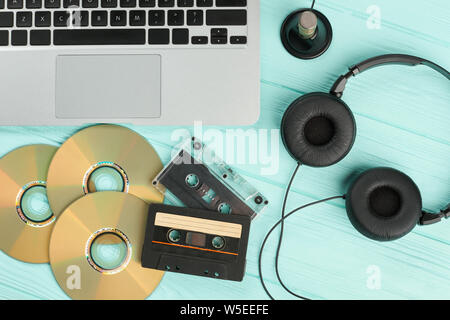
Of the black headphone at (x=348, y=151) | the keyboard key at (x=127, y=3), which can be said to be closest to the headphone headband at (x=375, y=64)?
the black headphone at (x=348, y=151)

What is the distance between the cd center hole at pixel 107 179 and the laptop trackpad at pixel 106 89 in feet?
0.36

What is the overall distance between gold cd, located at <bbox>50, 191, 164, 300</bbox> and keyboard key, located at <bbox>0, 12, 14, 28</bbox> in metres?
0.33

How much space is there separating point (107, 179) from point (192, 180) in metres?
0.16

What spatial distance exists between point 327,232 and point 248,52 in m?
0.37

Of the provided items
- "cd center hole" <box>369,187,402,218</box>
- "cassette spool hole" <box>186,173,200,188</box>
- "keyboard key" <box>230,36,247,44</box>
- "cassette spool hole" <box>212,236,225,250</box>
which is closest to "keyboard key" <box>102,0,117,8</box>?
"keyboard key" <box>230,36,247,44</box>

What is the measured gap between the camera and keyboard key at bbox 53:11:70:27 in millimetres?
682

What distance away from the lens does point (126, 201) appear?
749mm

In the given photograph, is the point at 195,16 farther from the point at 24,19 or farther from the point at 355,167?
the point at 355,167

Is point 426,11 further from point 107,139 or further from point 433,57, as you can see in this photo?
point 107,139

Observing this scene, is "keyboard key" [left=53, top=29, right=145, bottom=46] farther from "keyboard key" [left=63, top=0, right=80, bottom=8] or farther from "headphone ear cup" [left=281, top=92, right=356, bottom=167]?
"headphone ear cup" [left=281, top=92, right=356, bottom=167]

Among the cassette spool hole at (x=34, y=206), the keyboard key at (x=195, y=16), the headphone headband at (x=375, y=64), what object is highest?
the keyboard key at (x=195, y=16)

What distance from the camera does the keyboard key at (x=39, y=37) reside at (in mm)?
686

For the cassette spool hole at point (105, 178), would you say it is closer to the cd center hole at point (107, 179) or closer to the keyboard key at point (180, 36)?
the cd center hole at point (107, 179)
